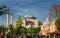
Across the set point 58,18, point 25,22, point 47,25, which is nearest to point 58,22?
point 58,18

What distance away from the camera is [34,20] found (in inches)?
5276

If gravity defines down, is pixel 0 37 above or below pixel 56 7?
below

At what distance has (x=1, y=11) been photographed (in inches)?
1615

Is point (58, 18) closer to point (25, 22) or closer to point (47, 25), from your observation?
point (47, 25)

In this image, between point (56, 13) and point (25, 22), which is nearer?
point (56, 13)

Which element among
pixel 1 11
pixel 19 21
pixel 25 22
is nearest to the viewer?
pixel 1 11

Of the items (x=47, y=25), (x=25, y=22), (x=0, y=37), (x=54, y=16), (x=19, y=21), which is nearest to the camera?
(x=0, y=37)

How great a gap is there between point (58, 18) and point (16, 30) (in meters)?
25.8

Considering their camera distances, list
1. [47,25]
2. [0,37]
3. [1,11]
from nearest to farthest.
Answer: [0,37] < [1,11] < [47,25]

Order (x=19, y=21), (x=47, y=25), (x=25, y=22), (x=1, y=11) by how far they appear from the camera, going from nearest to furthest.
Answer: (x=1, y=11)
(x=19, y=21)
(x=47, y=25)
(x=25, y=22)

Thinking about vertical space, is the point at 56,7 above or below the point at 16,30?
above

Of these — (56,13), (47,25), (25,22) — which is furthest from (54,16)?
(25,22)

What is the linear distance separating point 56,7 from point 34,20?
3204 inches

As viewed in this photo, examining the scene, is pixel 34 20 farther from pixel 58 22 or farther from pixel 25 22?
pixel 58 22
